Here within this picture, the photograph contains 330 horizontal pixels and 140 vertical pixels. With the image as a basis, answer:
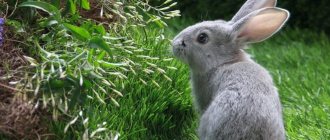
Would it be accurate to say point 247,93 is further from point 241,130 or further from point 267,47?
point 267,47

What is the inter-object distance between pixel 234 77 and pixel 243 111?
26cm

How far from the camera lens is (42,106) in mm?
3221

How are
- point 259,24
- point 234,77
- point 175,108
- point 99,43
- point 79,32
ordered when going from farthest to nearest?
1. point 175,108
2. point 259,24
3. point 234,77
4. point 79,32
5. point 99,43

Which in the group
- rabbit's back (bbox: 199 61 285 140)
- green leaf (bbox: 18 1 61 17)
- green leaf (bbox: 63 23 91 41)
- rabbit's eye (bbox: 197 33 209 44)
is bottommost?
rabbit's back (bbox: 199 61 285 140)

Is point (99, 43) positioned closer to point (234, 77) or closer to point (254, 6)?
point (234, 77)

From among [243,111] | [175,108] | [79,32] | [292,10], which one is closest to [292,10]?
[292,10]

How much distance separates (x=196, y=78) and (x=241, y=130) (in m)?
0.58

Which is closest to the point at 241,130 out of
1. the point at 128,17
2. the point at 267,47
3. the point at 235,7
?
the point at 128,17

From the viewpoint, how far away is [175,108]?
4.07 m

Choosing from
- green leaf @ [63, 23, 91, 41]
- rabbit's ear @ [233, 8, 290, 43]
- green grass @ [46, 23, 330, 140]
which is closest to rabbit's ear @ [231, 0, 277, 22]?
rabbit's ear @ [233, 8, 290, 43]

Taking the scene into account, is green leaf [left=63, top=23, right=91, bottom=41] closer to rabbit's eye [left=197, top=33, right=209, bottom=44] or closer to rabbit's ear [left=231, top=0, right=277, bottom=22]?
rabbit's eye [left=197, top=33, right=209, bottom=44]

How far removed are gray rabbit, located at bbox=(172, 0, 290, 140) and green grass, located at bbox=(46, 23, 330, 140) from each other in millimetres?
212

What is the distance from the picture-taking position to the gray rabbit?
11.2 feet

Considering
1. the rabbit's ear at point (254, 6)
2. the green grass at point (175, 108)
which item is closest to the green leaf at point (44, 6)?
the green grass at point (175, 108)
